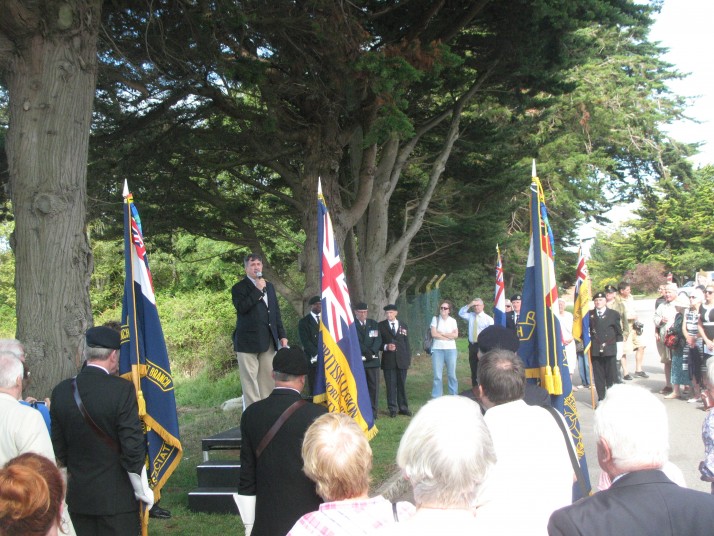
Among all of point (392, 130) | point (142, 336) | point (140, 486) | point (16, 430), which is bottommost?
point (140, 486)

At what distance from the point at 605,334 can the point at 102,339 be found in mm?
10365

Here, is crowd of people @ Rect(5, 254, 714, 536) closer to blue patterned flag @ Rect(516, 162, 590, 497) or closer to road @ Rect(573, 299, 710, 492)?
blue patterned flag @ Rect(516, 162, 590, 497)

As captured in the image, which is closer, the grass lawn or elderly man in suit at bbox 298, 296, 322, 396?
the grass lawn

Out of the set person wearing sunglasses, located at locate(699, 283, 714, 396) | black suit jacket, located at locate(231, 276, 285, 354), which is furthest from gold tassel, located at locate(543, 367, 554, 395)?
person wearing sunglasses, located at locate(699, 283, 714, 396)

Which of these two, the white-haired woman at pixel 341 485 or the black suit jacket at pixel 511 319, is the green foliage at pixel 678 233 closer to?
the black suit jacket at pixel 511 319

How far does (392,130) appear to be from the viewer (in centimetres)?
1083

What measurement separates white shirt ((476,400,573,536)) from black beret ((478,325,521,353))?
1.44m

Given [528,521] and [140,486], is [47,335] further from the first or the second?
[528,521]

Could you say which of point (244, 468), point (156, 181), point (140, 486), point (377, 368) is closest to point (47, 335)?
point (140, 486)

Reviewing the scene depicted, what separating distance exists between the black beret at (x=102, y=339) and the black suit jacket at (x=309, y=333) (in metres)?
6.40

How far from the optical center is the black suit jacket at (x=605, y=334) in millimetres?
13070

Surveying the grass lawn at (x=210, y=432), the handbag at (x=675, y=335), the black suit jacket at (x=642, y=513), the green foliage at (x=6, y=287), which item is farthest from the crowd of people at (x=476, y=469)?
the green foliage at (x=6, y=287)

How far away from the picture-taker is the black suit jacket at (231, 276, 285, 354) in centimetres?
870

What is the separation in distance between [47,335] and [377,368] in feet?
23.5
